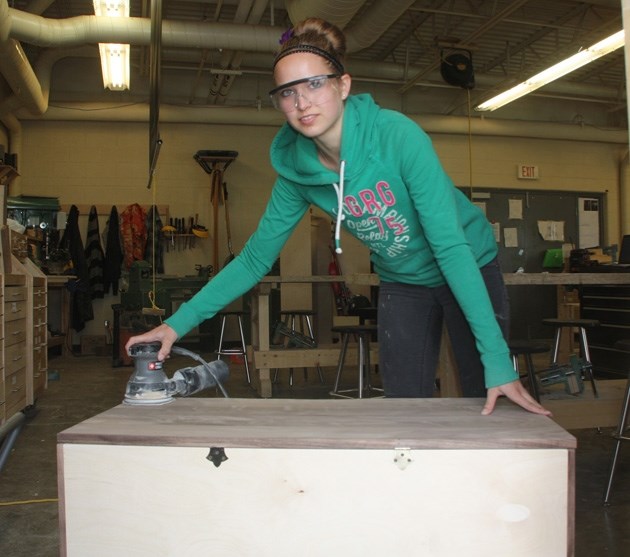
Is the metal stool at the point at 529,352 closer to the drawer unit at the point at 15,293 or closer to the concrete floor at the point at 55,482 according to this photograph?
the concrete floor at the point at 55,482

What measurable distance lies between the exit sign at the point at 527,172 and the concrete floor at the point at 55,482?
19.0 ft

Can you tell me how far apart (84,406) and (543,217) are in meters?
7.54

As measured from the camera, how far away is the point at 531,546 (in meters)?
1.05

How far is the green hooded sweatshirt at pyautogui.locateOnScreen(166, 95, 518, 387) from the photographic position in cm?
133

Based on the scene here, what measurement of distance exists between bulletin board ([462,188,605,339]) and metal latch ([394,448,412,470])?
8.70 meters

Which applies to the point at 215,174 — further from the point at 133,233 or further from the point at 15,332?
the point at 15,332

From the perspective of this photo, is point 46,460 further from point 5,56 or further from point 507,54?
point 507,54

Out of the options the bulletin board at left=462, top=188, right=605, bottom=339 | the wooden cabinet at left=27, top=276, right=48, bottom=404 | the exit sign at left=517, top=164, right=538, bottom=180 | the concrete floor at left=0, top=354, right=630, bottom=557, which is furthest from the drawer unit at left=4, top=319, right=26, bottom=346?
the exit sign at left=517, top=164, right=538, bottom=180

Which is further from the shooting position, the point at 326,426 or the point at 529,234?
the point at 529,234

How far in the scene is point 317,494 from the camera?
107 cm

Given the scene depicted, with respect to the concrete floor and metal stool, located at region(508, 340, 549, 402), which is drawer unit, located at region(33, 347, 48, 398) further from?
metal stool, located at region(508, 340, 549, 402)

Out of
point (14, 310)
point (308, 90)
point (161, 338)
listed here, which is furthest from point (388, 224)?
point (14, 310)

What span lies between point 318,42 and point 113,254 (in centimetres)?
732

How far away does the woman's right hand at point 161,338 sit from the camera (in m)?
1.48
